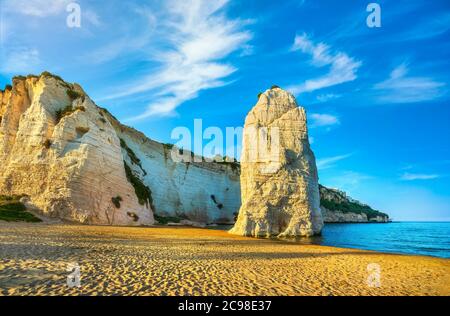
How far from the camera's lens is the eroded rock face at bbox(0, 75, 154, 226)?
96.0 ft

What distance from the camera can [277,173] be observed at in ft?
105

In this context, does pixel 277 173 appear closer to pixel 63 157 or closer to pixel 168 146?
pixel 63 157

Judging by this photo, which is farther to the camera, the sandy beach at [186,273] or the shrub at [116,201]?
the shrub at [116,201]

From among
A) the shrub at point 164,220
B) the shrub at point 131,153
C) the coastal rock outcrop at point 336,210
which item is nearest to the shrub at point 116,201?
the shrub at point 164,220

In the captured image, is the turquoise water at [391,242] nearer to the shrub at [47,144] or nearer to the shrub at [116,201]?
the shrub at [116,201]

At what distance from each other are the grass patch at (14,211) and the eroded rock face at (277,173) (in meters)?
18.5

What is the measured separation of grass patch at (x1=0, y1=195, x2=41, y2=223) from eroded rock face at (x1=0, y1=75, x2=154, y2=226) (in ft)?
3.84

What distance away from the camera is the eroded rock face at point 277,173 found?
3066 centimetres

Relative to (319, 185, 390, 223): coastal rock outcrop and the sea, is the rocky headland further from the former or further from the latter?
(319, 185, 390, 223): coastal rock outcrop

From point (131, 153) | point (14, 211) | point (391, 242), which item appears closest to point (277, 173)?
point (391, 242)

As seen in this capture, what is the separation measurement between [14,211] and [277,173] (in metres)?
24.4

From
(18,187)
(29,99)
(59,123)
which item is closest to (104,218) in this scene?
(18,187)

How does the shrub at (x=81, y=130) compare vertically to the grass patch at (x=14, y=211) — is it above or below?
above

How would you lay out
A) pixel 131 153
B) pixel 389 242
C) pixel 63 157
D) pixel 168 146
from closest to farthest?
pixel 63 157
pixel 389 242
pixel 131 153
pixel 168 146
